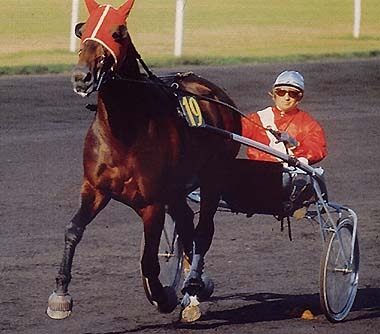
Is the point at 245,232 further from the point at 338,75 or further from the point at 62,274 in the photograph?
the point at 338,75

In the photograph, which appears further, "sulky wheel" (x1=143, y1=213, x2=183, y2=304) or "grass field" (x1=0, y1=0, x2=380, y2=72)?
"grass field" (x1=0, y1=0, x2=380, y2=72)

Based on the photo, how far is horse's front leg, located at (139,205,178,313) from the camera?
21.4ft

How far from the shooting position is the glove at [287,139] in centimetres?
698

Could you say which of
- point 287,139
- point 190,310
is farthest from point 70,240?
point 287,139

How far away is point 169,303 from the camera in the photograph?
272 inches

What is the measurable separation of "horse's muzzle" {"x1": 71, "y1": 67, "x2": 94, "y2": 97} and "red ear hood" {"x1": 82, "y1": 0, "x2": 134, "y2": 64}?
249mm

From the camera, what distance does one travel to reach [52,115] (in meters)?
15.6

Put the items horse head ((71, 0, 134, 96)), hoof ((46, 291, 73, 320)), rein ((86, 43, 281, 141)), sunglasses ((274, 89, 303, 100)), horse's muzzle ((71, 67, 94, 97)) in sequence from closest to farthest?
horse's muzzle ((71, 67, 94, 97)), horse head ((71, 0, 134, 96)), rein ((86, 43, 281, 141)), hoof ((46, 291, 73, 320)), sunglasses ((274, 89, 303, 100))

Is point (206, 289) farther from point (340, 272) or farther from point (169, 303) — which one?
point (340, 272)

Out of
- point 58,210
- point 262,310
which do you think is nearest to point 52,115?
point 58,210

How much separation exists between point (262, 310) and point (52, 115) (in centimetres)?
858

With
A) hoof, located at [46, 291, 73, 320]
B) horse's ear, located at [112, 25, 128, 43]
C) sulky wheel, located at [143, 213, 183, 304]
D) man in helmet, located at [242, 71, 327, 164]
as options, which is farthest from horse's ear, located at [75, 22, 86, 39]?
sulky wheel, located at [143, 213, 183, 304]

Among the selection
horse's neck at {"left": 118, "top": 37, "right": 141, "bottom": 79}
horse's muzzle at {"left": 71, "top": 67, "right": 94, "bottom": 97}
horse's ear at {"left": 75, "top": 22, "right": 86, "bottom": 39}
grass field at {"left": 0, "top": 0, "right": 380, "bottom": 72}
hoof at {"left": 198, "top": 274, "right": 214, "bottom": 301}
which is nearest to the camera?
horse's muzzle at {"left": 71, "top": 67, "right": 94, "bottom": 97}

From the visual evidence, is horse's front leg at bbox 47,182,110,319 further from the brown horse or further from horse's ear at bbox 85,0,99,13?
horse's ear at bbox 85,0,99,13
